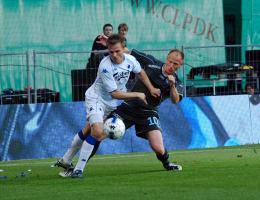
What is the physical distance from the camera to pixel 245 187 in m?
11.6

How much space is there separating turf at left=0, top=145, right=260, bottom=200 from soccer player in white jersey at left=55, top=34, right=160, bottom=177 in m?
0.48

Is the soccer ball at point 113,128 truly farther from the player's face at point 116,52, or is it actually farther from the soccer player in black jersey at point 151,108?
the player's face at point 116,52

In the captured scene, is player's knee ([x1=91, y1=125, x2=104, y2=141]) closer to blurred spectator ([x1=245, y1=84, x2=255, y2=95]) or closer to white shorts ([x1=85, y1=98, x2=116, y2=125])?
white shorts ([x1=85, y1=98, x2=116, y2=125])

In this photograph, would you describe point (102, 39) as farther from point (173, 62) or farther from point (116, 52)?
point (116, 52)

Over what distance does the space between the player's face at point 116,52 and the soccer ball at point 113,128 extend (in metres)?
0.84

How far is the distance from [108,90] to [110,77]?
0.18 meters

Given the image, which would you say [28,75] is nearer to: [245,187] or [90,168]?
[90,168]

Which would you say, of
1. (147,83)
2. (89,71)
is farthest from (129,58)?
(89,71)

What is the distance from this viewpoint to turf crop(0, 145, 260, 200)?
11086 mm

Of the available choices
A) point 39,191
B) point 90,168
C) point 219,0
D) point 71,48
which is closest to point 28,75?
point 71,48

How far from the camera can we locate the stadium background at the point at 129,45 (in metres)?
18.9

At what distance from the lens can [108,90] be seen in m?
13.5

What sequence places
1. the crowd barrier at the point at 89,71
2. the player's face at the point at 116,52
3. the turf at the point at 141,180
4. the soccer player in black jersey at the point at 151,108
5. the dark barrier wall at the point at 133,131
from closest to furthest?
1. the turf at the point at 141,180
2. the player's face at the point at 116,52
3. the soccer player in black jersey at the point at 151,108
4. the dark barrier wall at the point at 133,131
5. the crowd barrier at the point at 89,71

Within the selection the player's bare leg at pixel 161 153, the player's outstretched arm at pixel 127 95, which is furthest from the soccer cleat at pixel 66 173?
the player's bare leg at pixel 161 153
